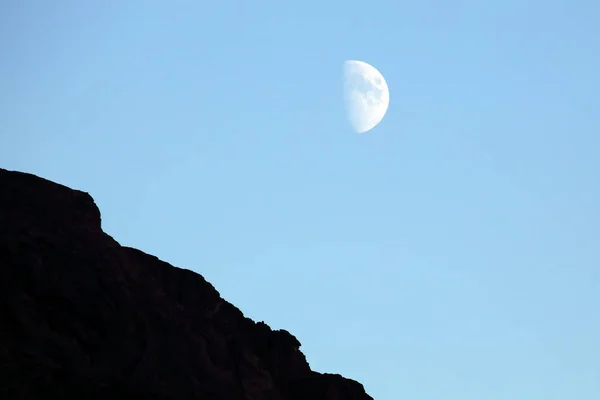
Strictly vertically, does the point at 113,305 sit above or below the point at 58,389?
above

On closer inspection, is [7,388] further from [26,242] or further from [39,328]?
[26,242]

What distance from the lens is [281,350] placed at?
146 ft

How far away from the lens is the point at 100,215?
145ft

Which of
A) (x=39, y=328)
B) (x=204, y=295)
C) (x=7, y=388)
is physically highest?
(x=204, y=295)

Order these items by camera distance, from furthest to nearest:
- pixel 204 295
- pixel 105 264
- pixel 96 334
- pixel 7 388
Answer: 1. pixel 204 295
2. pixel 105 264
3. pixel 96 334
4. pixel 7 388

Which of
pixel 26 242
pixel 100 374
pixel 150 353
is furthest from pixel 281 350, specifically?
pixel 26 242

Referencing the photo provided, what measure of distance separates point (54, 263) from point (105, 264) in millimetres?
2786

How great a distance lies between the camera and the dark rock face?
3575 cm

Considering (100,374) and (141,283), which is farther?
(141,283)

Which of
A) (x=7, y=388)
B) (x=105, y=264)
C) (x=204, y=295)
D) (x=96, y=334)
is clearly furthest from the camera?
(x=204, y=295)

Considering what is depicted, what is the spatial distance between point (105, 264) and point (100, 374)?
21.2ft

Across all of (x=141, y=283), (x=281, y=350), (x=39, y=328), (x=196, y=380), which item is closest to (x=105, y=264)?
(x=141, y=283)

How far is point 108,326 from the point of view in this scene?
38.0m

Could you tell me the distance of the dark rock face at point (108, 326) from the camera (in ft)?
117
